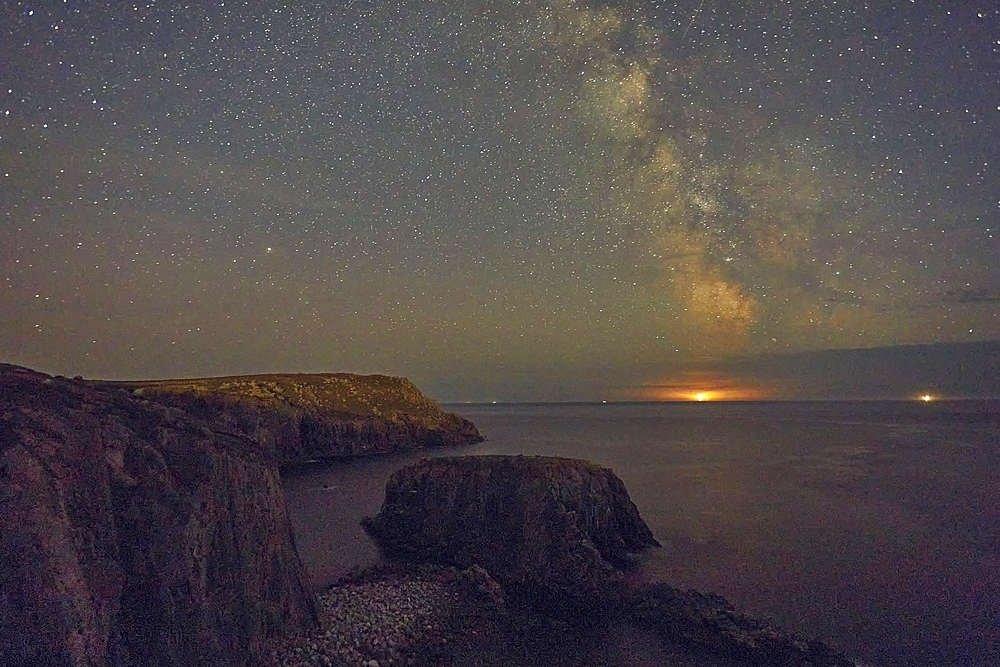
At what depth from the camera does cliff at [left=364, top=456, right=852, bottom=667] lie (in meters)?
23.6

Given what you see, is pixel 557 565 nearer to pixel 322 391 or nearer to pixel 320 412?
pixel 320 412

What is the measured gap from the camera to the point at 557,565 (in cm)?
3209

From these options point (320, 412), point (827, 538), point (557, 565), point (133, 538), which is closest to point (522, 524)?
point (557, 565)

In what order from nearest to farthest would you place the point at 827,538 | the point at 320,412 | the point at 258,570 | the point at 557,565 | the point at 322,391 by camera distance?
1. the point at 258,570
2. the point at 557,565
3. the point at 827,538
4. the point at 320,412
5. the point at 322,391

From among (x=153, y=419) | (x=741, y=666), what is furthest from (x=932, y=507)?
(x=153, y=419)

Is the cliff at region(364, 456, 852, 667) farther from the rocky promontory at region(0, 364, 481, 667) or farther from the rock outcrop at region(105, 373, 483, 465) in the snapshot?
the rock outcrop at region(105, 373, 483, 465)

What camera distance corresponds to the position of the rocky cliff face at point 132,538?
598 inches

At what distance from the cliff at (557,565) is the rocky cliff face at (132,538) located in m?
8.57

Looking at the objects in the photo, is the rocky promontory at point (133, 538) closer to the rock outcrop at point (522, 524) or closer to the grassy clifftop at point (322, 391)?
the rock outcrop at point (522, 524)

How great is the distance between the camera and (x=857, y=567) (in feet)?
121

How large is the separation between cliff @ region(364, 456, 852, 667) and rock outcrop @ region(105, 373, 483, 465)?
186 feet

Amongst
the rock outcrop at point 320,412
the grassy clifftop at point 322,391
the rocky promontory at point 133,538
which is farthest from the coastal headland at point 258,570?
the grassy clifftop at point 322,391

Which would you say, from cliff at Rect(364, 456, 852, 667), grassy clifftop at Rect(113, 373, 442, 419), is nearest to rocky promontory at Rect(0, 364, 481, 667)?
cliff at Rect(364, 456, 852, 667)

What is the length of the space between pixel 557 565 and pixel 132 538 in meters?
21.7
